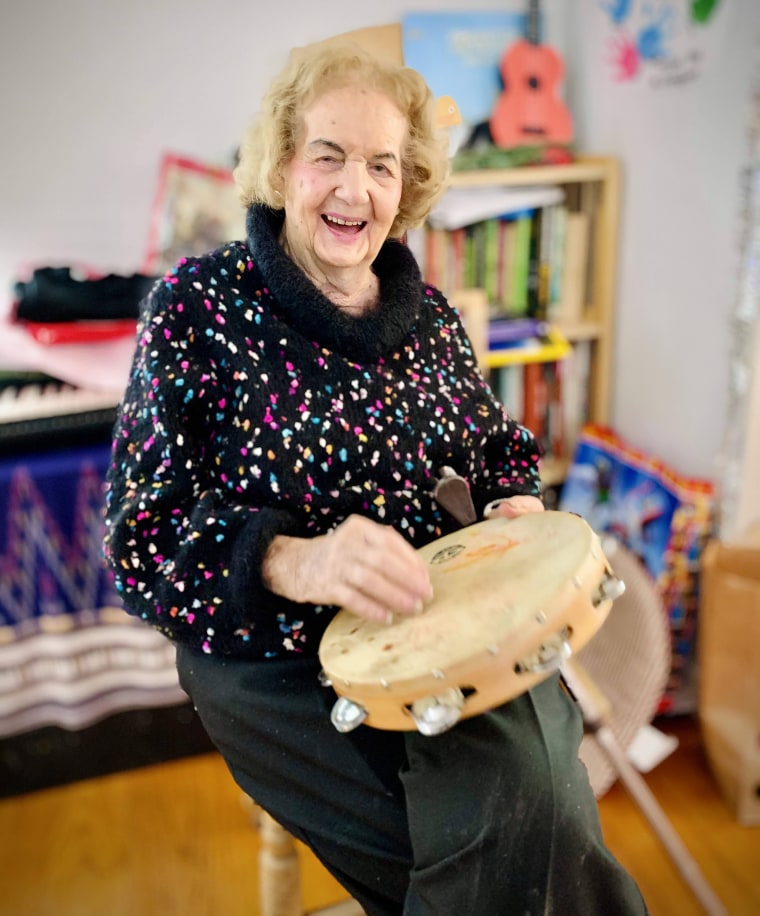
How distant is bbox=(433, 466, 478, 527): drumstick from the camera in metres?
0.78

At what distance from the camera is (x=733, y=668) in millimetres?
1505

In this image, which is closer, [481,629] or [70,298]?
[481,629]

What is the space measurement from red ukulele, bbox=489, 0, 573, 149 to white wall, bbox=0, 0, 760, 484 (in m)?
0.08

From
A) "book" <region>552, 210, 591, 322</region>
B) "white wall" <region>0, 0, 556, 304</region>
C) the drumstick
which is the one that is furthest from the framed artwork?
the drumstick

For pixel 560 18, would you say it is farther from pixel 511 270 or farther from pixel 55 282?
pixel 55 282

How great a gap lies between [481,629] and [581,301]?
4.79 ft

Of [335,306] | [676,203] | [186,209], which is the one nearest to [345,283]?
[335,306]

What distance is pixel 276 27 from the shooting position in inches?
58.8

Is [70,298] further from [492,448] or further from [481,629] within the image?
[481,629]

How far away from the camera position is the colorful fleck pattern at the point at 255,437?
0.74 metres

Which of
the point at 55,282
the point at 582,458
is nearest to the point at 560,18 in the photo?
the point at 582,458

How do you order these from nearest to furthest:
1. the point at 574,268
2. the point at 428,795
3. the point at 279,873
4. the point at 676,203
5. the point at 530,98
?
1. the point at 428,795
2. the point at 279,873
3. the point at 676,203
4. the point at 530,98
5. the point at 574,268

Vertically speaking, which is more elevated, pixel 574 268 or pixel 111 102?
pixel 111 102

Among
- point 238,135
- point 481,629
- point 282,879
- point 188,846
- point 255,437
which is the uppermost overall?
point 238,135
